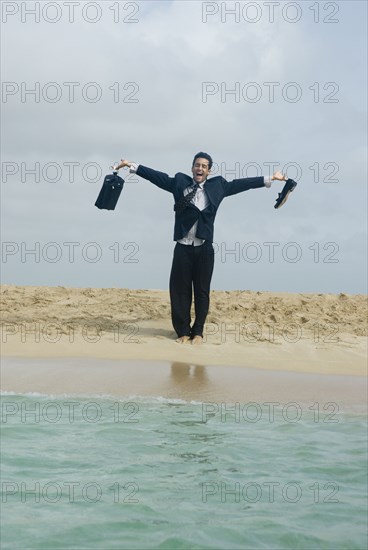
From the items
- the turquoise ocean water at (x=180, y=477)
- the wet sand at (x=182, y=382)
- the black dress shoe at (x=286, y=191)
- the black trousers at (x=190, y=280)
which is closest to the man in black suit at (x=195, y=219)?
the black trousers at (x=190, y=280)

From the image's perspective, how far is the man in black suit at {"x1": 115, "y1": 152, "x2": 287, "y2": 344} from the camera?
9.27 meters

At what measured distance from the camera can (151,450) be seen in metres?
5.36

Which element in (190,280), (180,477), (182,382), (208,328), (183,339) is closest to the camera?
(180,477)

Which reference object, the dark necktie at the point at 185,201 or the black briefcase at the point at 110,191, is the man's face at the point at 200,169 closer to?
the dark necktie at the point at 185,201

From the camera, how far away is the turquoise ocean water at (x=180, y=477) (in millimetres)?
3863

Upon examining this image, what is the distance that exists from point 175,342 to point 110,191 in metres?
1.96

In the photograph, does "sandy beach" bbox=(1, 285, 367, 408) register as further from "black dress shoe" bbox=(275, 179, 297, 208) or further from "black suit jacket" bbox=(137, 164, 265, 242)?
"black dress shoe" bbox=(275, 179, 297, 208)

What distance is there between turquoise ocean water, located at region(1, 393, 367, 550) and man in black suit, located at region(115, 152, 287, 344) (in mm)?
2802

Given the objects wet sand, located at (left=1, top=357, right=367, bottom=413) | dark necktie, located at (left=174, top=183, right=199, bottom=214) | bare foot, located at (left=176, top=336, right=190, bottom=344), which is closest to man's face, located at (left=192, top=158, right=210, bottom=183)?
dark necktie, located at (left=174, top=183, right=199, bottom=214)

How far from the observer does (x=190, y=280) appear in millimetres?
9555

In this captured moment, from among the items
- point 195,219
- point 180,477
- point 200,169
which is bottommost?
point 180,477

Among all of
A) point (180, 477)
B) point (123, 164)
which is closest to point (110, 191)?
point (123, 164)

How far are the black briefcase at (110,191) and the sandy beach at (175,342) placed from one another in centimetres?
169

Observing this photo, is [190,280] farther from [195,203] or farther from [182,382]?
[182,382]
